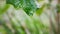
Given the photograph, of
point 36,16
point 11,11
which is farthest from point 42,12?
point 11,11

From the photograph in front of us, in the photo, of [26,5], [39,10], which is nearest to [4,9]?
[26,5]

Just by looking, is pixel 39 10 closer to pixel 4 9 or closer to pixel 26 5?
pixel 26 5

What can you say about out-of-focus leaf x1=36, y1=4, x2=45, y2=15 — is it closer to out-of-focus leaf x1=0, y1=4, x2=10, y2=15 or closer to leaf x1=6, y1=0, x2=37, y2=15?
leaf x1=6, y1=0, x2=37, y2=15

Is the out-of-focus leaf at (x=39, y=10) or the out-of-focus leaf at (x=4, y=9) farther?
the out-of-focus leaf at (x=39, y=10)

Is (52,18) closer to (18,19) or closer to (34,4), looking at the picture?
(34,4)

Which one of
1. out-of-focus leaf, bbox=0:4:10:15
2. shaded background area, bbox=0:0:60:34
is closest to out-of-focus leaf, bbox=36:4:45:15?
shaded background area, bbox=0:0:60:34

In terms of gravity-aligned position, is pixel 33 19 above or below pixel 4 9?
below

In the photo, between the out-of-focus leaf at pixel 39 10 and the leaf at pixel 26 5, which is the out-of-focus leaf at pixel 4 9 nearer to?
the leaf at pixel 26 5

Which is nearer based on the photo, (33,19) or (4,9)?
(4,9)

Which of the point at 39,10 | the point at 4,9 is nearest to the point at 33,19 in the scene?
the point at 39,10

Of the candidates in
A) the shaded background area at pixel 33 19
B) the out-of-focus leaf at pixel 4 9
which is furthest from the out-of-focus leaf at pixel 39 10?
the out-of-focus leaf at pixel 4 9
